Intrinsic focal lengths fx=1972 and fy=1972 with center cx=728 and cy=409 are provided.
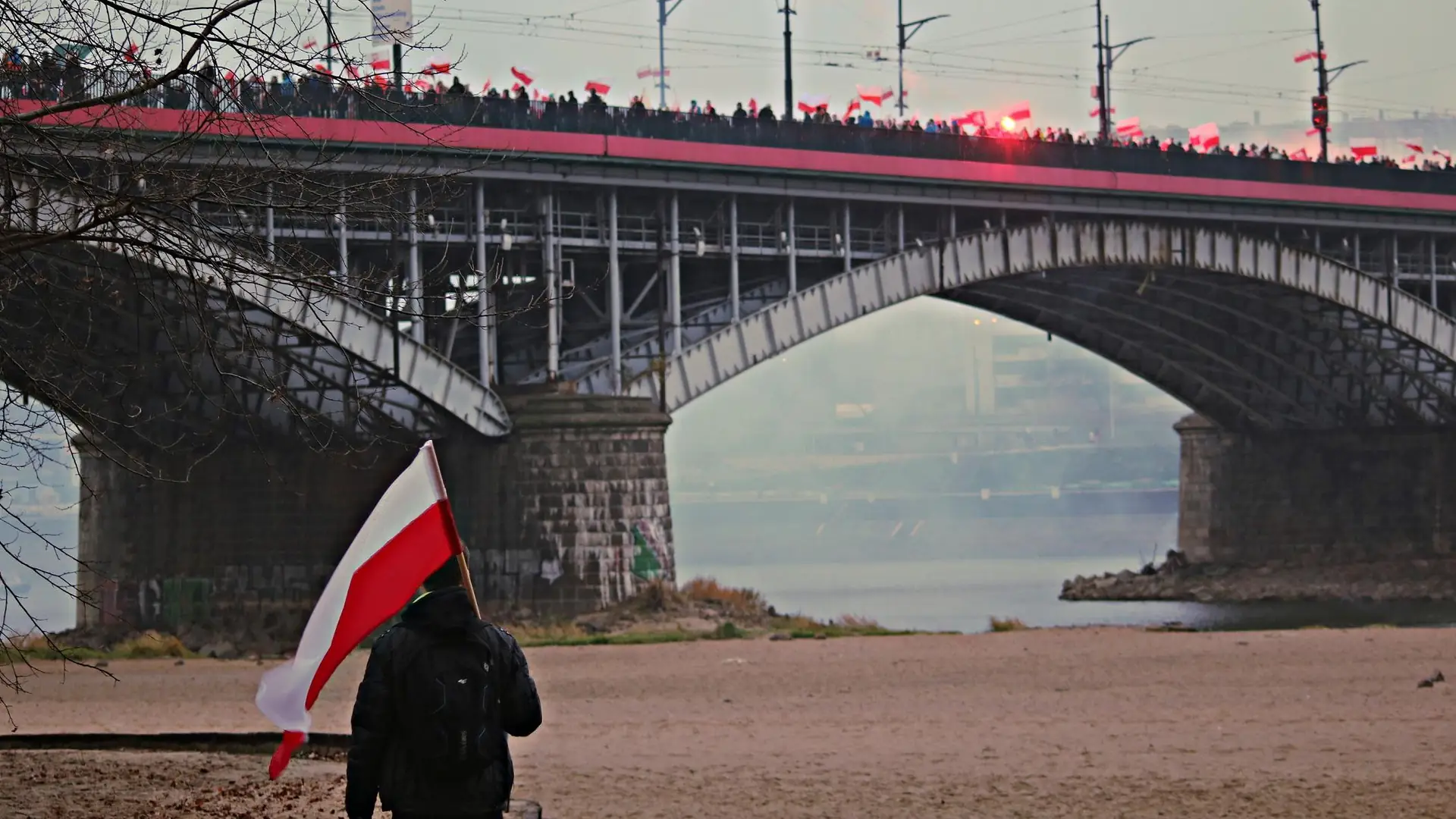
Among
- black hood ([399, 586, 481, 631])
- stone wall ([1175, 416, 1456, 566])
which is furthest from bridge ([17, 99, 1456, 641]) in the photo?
black hood ([399, 586, 481, 631])

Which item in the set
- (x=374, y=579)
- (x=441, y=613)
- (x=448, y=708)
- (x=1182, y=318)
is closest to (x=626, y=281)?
(x=1182, y=318)

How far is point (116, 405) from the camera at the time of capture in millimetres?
37531

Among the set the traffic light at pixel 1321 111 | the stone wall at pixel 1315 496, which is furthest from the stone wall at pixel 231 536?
the stone wall at pixel 1315 496

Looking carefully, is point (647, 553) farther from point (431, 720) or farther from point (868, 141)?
point (431, 720)

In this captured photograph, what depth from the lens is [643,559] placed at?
39344mm

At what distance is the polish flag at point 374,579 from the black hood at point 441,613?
0.08 metres

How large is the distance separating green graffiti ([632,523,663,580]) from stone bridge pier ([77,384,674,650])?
0.10 feet

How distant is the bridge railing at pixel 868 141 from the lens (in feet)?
113

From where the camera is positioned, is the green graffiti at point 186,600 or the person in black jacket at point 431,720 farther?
the green graffiti at point 186,600

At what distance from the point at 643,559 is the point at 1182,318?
27.5 meters

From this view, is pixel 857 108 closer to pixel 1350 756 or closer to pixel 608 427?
pixel 608 427

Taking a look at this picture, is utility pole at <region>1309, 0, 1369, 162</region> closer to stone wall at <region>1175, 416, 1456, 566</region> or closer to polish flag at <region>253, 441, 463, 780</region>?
stone wall at <region>1175, 416, 1456, 566</region>

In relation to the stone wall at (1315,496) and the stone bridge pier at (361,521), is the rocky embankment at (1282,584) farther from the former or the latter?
the stone bridge pier at (361,521)

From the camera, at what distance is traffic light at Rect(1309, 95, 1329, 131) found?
5969cm
